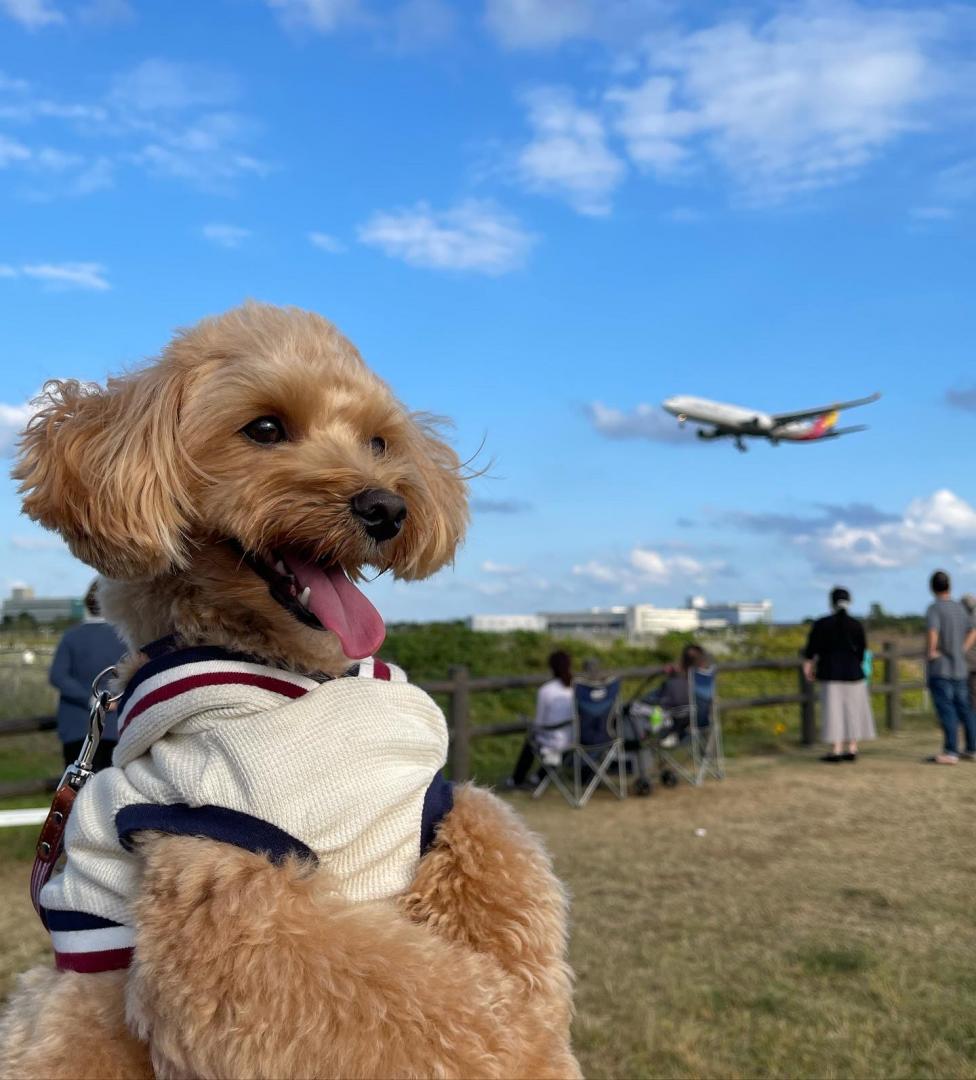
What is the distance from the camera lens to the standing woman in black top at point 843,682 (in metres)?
11.8

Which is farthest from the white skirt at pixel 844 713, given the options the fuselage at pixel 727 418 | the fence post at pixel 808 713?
the fuselage at pixel 727 418

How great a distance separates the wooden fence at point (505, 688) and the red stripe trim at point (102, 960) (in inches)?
253

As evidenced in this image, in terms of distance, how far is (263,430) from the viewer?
1.57 meters

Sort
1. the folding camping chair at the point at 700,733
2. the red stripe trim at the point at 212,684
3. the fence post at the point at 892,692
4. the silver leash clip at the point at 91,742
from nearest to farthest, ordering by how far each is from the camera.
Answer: the red stripe trim at the point at 212,684, the silver leash clip at the point at 91,742, the folding camping chair at the point at 700,733, the fence post at the point at 892,692

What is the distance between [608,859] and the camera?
7.17 meters

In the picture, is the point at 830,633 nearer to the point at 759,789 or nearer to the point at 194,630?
the point at 759,789

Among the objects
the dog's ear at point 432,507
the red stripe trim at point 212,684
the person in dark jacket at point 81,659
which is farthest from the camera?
the person in dark jacket at point 81,659

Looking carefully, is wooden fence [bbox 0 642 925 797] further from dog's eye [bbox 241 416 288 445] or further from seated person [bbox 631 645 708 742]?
dog's eye [bbox 241 416 288 445]

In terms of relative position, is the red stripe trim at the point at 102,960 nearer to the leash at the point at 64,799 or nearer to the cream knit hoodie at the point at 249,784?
the cream knit hoodie at the point at 249,784

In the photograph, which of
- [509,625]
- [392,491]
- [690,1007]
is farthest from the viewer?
[509,625]

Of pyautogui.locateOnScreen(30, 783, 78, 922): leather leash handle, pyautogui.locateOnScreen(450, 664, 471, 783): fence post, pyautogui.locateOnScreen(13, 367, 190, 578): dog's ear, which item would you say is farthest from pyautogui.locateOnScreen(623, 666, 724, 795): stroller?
pyautogui.locateOnScreen(13, 367, 190, 578): dog's ear

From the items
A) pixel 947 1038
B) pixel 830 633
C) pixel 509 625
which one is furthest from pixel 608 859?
pixel 509 625

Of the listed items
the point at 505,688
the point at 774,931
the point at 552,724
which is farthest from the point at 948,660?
the point at 774,931

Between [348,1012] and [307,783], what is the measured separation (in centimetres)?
30
